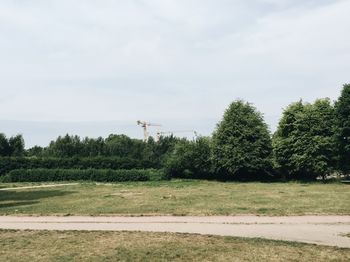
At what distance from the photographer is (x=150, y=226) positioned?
47.9 ft

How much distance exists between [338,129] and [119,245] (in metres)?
38.8

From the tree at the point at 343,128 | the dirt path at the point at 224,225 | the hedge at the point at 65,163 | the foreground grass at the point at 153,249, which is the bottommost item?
the foreground grass at the point at 153,249

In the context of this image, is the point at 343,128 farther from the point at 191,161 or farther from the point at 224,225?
the point at 224,225

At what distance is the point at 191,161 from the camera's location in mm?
53719

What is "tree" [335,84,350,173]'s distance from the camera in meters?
45.3

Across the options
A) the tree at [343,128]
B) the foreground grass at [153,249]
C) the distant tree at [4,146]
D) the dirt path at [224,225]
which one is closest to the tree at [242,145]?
the tree at [343,128]

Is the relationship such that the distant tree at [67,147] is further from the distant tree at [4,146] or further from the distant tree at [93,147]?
the distant tree at [4,146]

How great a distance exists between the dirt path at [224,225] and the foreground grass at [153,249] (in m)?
1.09

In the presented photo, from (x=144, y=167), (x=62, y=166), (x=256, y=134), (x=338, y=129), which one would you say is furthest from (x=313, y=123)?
(x=62, y=166)

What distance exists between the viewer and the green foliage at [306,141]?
1842 inches

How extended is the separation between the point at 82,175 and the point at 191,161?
14.0 meters

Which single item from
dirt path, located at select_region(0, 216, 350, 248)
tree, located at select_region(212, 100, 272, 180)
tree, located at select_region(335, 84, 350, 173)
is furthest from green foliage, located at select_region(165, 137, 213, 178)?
dirt path, located at select_region(0, 216, 350, 248)

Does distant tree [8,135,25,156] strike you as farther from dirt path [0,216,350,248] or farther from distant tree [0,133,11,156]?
dirt path [0,216,350,248]

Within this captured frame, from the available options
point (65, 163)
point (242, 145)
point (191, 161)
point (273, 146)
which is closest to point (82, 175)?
point (65, 163)
